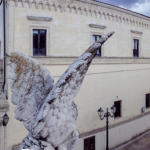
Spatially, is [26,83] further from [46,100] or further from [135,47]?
[135,47]

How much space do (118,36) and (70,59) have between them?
4.06m

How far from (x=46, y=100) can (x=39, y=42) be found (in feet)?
21.8

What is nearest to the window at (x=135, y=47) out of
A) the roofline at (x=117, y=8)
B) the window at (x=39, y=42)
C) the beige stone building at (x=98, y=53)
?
the beige stone building at (x=98, y=53)

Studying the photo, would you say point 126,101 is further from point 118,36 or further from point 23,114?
point 23,114

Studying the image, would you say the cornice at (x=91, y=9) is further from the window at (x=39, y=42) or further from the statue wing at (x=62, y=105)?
the statue wing at (x=62, y=105)

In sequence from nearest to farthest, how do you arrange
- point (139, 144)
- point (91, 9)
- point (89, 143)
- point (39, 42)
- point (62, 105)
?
point (62, 105), point (39, 42), point (91, 9), point (89, 143), point (139, 144)

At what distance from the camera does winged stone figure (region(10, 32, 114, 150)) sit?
10.6ft

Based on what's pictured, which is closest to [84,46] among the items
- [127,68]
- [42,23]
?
[42,23]

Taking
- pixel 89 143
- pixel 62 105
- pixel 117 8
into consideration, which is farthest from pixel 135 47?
pixel 62 105

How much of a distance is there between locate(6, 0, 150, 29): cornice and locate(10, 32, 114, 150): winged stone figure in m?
5.91

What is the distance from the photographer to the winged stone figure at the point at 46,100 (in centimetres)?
323

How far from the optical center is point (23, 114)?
12.2 ft

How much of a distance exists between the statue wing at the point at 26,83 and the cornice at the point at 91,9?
5.78 metres

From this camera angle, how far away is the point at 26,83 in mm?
3816
